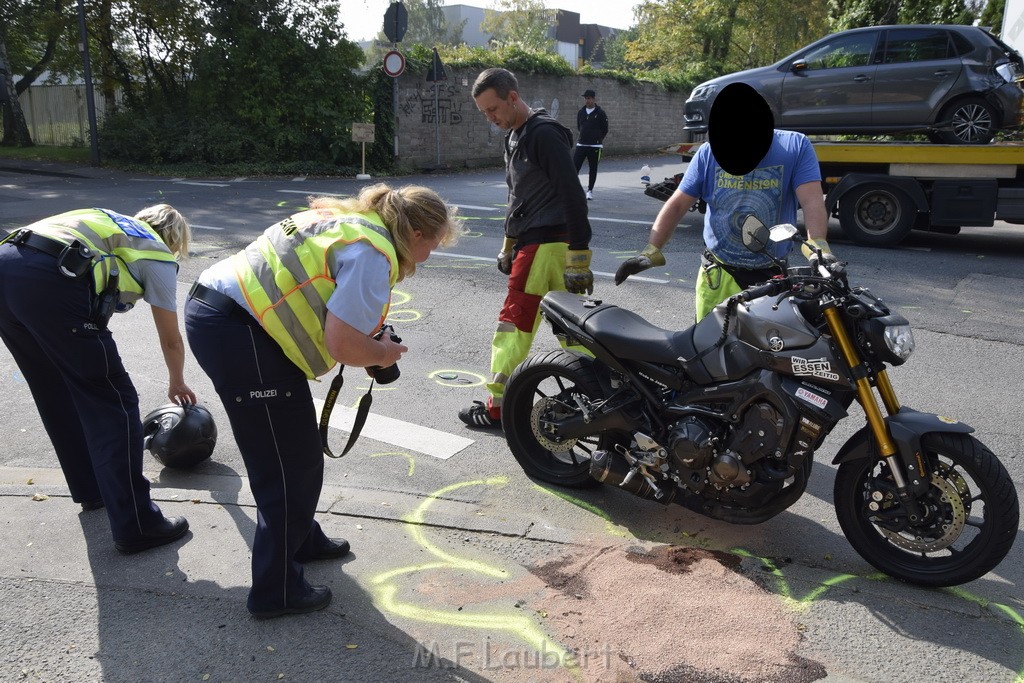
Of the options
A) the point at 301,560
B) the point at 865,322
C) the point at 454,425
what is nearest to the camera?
the point at 865,322

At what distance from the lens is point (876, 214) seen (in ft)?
36.3

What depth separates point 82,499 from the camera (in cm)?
399

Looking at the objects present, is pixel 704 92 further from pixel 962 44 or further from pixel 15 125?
pixel 15 125

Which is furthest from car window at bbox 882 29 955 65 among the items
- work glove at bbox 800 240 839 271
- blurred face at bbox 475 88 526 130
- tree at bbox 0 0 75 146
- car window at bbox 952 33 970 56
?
tree at bbox 0 0 75 146

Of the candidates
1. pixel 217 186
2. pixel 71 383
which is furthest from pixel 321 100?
pixel 71 383

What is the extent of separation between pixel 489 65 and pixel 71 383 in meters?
21.6

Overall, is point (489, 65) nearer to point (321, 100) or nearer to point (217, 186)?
point (321, 100)

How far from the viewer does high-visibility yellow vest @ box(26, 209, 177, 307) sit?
11.1 ft

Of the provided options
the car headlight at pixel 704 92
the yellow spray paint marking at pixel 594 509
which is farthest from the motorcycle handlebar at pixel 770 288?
the car headlight at pixel 704 92

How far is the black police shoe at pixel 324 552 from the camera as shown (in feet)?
11.7

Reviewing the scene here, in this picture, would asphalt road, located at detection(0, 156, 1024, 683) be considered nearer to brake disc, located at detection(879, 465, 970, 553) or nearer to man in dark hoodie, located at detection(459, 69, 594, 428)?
brake disc, located at detection(879, 465, 970, 553)

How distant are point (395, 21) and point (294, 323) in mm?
17413

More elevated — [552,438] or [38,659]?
[552,438]

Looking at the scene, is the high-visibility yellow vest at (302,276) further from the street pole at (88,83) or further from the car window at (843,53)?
the street pole at (88,83)
